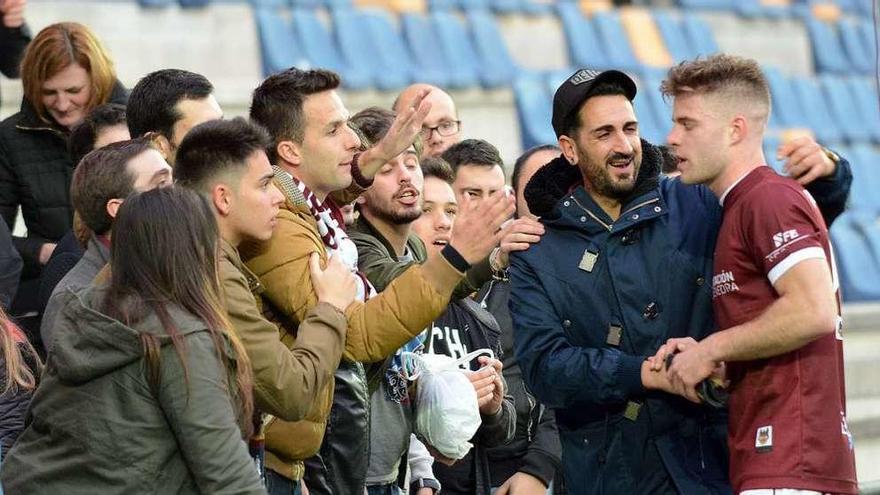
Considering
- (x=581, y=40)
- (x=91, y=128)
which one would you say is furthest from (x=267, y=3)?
(x=91, y=128)

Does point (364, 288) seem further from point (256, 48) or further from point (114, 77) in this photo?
point (256, 48)

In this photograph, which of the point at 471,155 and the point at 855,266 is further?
the point at 855,266

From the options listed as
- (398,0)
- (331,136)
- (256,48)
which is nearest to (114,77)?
(331,136)

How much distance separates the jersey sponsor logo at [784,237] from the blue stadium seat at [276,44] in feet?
28.4

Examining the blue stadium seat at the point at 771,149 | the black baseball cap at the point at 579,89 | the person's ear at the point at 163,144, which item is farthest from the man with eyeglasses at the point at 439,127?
the blue stadium seat at the point at 771,149

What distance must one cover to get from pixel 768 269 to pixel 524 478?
186cm

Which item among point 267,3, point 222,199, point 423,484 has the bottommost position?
point 423,484

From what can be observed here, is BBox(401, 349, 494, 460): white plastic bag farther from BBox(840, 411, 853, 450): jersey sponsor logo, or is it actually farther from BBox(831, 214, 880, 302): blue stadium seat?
BBox(831, 214, 880, 302): blue stadium seat

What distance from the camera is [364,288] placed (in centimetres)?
454

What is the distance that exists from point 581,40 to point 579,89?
10.8m

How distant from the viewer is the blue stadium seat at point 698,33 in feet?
54.0

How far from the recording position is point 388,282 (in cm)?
486

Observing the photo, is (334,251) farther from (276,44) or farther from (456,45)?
(456,45)

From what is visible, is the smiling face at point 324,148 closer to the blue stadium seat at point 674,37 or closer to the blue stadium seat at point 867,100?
the blue stadium seat at point 674,37
